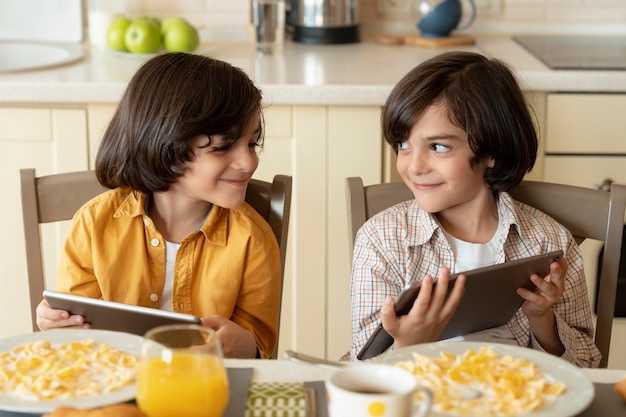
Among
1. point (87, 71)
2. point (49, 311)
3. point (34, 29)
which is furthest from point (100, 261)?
point (34, 29)

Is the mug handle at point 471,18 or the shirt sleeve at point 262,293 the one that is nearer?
the shirt sleeve at point 262,293

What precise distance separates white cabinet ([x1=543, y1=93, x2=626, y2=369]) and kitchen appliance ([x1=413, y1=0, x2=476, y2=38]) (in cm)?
53

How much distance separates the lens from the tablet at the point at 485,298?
126 centimetres

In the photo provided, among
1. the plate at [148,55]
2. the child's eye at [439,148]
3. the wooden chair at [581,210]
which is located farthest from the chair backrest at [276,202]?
the plate at [148,55]

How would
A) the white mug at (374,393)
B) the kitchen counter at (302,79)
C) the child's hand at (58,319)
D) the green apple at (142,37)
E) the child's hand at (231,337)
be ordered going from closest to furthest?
the white mug at (374,393) < the child's hand at (58,319) < the child's hand at (231,337) < the kitchen counter at (302,79) < the green apple at (142,37)

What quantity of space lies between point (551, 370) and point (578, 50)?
5.42 feet

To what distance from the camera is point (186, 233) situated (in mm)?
1579

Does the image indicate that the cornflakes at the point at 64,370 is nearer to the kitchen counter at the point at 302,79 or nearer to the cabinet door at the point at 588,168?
the kitchen counter at the point at 302,79

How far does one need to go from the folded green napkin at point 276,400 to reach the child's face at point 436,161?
0.54 meters

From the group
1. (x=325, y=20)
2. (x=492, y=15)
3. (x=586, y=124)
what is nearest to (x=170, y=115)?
(x=586, y=124)

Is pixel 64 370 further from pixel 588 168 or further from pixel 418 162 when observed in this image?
pixel 588 168

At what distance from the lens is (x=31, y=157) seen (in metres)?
2.25

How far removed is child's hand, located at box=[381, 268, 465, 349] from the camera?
125 cm

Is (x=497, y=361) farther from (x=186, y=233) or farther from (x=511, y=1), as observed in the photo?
(x=511, y=1)
